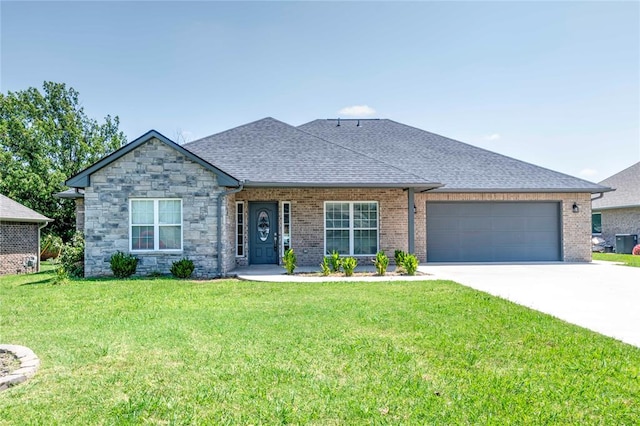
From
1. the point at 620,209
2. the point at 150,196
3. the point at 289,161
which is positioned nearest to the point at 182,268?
the point at 150,196

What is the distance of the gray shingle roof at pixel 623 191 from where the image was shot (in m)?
23.5

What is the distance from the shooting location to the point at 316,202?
49.4 feet

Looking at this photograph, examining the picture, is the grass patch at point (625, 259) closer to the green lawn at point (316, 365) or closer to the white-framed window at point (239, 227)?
the green lawn at point (316, 365)

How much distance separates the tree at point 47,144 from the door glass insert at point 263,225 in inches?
619

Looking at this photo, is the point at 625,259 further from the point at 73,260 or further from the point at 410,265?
the point at 73,260

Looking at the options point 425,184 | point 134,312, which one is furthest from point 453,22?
point 134,312

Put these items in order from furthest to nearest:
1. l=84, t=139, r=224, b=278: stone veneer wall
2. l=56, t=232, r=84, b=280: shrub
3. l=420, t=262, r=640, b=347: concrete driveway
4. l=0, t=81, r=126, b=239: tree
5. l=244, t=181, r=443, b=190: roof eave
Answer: l=0, t=81, r=126, b=239: tree
l=244, t=181, r=443, b=190: roof eave
l=56, t=232, r=84, b=280: shrub
l=84, t=139, r=224, b=278: stone veneer wall
l=420, t=262, r=640, b=347: concrete driveway

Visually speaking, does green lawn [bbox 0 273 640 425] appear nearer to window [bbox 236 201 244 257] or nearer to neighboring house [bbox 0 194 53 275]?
window [bbox 236 201 244 257]

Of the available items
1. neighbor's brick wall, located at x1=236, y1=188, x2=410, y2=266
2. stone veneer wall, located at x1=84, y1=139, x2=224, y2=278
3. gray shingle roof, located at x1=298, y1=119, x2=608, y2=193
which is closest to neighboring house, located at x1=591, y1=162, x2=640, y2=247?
gray shingle roof, located at x1=298, y1=119, x2=608, y2=193

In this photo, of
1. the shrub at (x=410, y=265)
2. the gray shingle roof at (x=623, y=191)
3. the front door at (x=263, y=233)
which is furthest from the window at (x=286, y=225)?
the gray shingle roof at (x=623, y=191)

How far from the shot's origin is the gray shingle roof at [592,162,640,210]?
77.2 feet

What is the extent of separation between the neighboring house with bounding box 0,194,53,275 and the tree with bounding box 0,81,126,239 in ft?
22.4

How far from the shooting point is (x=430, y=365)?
15.0 feet

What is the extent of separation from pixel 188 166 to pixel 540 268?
11545mm
